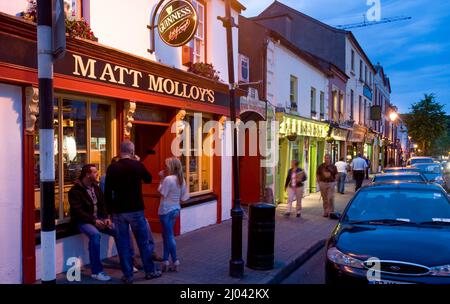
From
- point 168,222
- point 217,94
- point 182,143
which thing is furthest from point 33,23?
point 217,94

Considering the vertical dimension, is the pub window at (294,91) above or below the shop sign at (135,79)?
above

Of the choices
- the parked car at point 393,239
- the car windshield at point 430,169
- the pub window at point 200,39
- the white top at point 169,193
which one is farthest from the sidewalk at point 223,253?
the car windshield at point 430,169

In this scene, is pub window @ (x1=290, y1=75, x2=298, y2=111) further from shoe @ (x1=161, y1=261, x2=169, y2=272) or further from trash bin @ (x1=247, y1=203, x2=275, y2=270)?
shoe @ (x1=161, y1=261, x2=169, y2=272)

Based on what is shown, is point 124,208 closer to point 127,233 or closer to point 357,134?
point 127,233

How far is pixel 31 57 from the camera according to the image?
5270 mm

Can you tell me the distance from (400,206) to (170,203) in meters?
3.41

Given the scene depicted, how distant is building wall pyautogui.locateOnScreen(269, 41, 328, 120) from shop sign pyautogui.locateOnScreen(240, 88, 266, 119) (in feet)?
3.73

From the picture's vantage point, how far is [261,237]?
6320 millimetres

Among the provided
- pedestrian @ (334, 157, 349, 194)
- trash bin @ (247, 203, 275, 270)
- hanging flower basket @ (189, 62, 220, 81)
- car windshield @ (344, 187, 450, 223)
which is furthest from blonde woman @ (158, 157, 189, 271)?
pedestrian @ (334, 157, 349, 194)

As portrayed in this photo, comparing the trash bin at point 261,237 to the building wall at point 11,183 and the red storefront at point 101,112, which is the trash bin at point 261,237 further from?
the building wall at point 11,183

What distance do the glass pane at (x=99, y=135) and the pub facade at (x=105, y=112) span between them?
0.02 meters

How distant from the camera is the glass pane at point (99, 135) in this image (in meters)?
6.80

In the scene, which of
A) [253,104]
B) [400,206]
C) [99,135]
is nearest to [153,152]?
[99,135]
